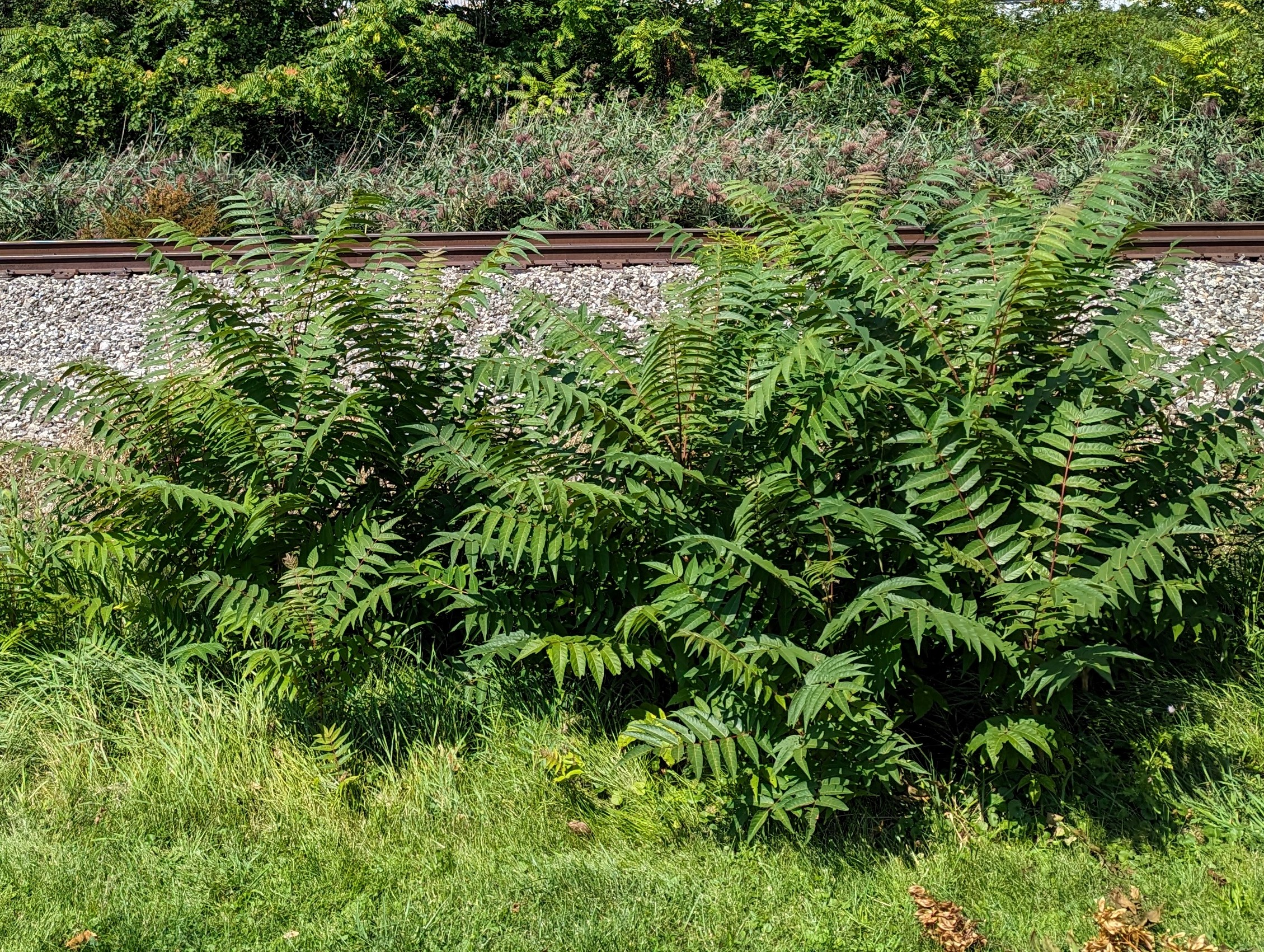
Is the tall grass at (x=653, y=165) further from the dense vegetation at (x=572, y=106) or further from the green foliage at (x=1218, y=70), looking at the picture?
the green foliage at (x=1218, y=70)

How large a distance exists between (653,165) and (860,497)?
9697 mm

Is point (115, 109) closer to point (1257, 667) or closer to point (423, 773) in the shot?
point (423, 773)

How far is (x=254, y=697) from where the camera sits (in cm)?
436

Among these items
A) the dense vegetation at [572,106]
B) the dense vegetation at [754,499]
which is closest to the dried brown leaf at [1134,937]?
the dense vegetation at [754,499]

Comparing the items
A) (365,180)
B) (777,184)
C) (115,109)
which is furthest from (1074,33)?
(115,109)

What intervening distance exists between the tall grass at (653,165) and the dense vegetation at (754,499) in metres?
6.89

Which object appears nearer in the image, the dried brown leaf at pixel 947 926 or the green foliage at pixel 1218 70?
the dried brown leaf at pixel 947 926

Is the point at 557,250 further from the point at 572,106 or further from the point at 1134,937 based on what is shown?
the point at 1134,937

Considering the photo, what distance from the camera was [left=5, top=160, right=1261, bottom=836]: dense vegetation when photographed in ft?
Answer: 11.2

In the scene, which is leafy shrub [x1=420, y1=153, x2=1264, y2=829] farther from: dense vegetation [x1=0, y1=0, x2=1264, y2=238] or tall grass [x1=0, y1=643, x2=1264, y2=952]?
dense vegetation [x1=0, y1=0, x2=1264, y2=238]

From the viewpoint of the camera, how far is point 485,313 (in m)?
8.81

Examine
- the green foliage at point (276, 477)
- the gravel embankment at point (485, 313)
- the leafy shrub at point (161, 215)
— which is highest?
the green foliage at point (276, 477)

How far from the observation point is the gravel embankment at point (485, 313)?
8125 mm

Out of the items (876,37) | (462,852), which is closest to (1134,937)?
(462,852)
